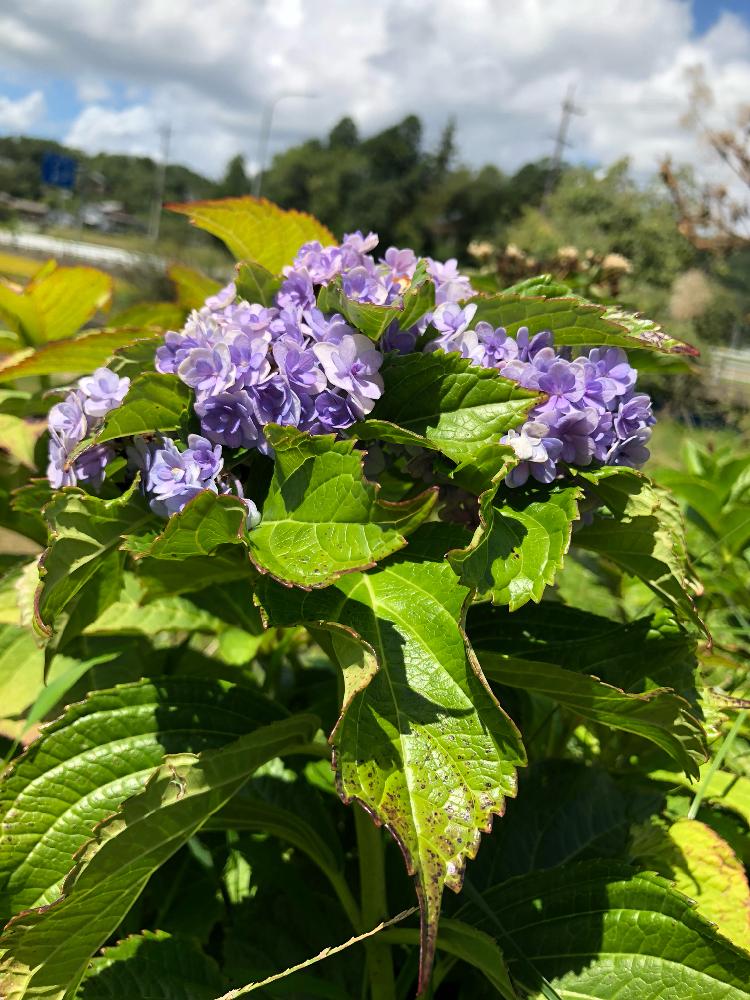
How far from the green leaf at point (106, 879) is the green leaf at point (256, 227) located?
0.79 meters

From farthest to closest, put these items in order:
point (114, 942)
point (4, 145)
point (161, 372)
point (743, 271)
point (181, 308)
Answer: point (4, 145) → point (743, 271) → point (181, 308) → point (114, 942) → point (161, 372)

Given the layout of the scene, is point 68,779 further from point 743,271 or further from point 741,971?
point 743,271

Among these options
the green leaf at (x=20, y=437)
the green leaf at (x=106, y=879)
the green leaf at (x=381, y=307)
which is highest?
the green leaf at (x=381, y=307)

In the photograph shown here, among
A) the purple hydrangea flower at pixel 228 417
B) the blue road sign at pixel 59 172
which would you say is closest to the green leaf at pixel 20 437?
the purple hydrangea flower at pixel 228 417

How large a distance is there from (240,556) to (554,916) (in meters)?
0.65

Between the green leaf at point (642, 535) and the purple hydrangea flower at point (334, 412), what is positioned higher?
the purple hydrangea flower at point (334, 412)

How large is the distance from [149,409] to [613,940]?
898mm

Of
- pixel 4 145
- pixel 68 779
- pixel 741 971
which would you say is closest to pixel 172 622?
pixel 68 779

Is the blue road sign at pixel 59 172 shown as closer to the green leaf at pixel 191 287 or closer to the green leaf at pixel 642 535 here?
the green leaf at pixel 191 287

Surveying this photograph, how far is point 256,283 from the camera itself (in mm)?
1055

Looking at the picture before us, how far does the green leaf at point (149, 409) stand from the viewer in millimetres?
914

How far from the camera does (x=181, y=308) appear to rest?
161 cm

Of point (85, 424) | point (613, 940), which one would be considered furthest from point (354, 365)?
point (613, 940)

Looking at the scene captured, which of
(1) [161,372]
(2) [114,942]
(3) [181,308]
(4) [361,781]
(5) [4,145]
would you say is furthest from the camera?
(5) [4,145]
